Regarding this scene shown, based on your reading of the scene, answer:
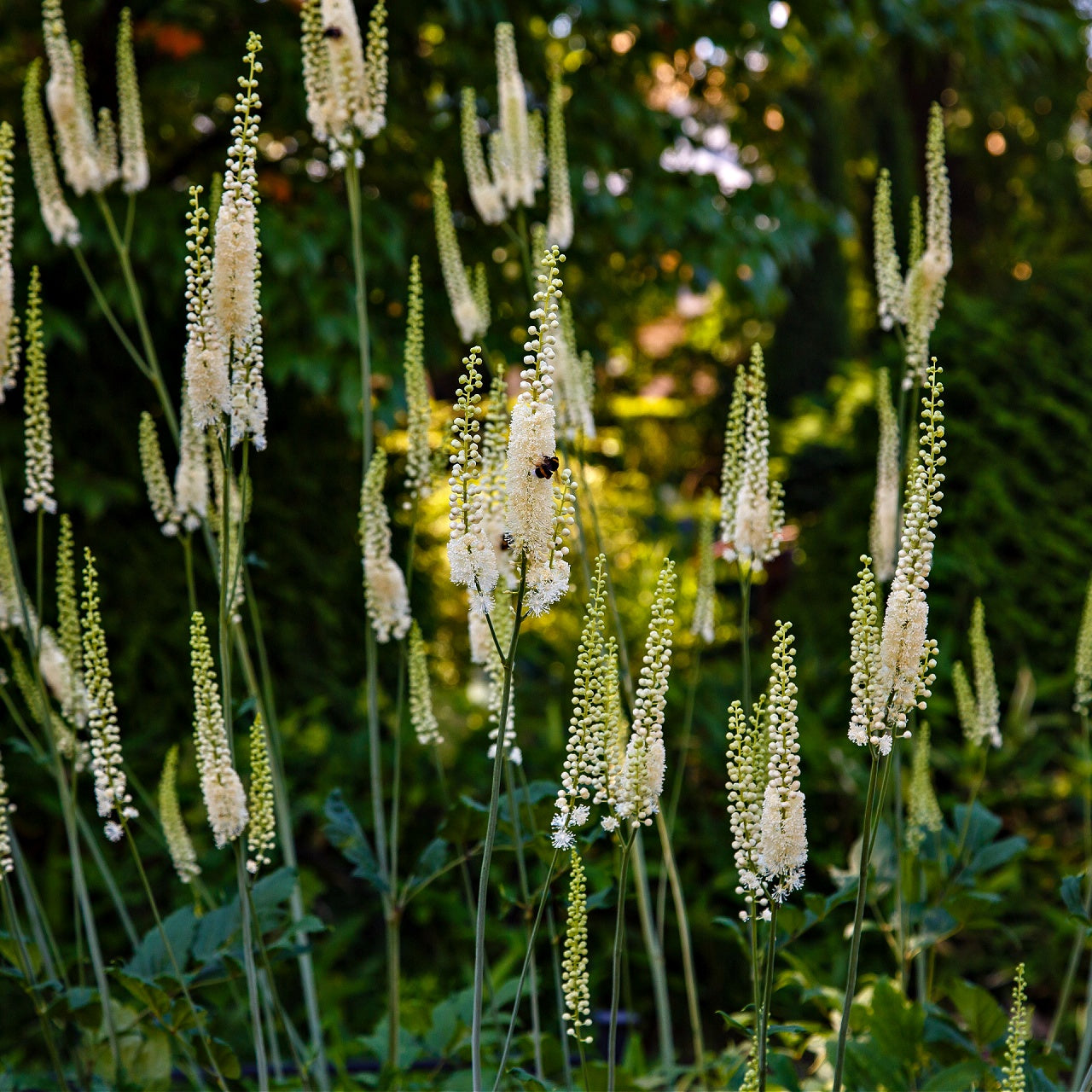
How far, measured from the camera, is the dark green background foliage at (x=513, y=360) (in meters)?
4.73

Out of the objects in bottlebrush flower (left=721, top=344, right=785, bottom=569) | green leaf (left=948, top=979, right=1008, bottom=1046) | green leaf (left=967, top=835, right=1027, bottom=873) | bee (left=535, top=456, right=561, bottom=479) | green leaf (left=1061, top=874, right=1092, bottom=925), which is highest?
bee (left=535, top=456, right=561, bottom=479)

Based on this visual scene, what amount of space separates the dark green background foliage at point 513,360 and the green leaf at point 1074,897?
206cm

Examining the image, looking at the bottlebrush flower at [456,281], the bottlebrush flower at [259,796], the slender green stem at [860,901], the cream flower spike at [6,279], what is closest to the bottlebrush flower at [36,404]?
the cream flower spike at [6,279]

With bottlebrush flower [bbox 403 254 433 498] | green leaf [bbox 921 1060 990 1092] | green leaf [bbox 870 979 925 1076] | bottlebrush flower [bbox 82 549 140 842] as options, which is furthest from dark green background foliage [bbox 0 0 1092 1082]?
bottlebrush flower [bbox 82 549 140 842]

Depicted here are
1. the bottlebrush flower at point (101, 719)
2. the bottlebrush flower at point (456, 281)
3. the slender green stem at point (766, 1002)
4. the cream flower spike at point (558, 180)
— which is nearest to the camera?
the slender green stem at point (766, 1002)

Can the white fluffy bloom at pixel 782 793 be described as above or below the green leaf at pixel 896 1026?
above

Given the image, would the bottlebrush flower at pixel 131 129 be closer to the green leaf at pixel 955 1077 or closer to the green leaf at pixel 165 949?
the green leaf at pixel 165 949

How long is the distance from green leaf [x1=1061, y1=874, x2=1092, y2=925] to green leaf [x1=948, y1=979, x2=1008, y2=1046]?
56 cm

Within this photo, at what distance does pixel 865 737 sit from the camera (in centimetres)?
164

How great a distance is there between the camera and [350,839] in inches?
99.3

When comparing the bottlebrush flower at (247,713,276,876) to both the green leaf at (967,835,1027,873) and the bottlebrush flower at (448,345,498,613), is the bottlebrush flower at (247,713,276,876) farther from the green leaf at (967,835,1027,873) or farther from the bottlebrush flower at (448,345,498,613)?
the green leaf at (967,835,1027,873)

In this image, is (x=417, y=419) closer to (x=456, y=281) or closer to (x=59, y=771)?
(x=456, y=281)

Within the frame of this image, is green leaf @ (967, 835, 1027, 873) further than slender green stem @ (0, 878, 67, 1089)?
Yes

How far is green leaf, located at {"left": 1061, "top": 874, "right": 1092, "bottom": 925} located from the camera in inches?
81.4
